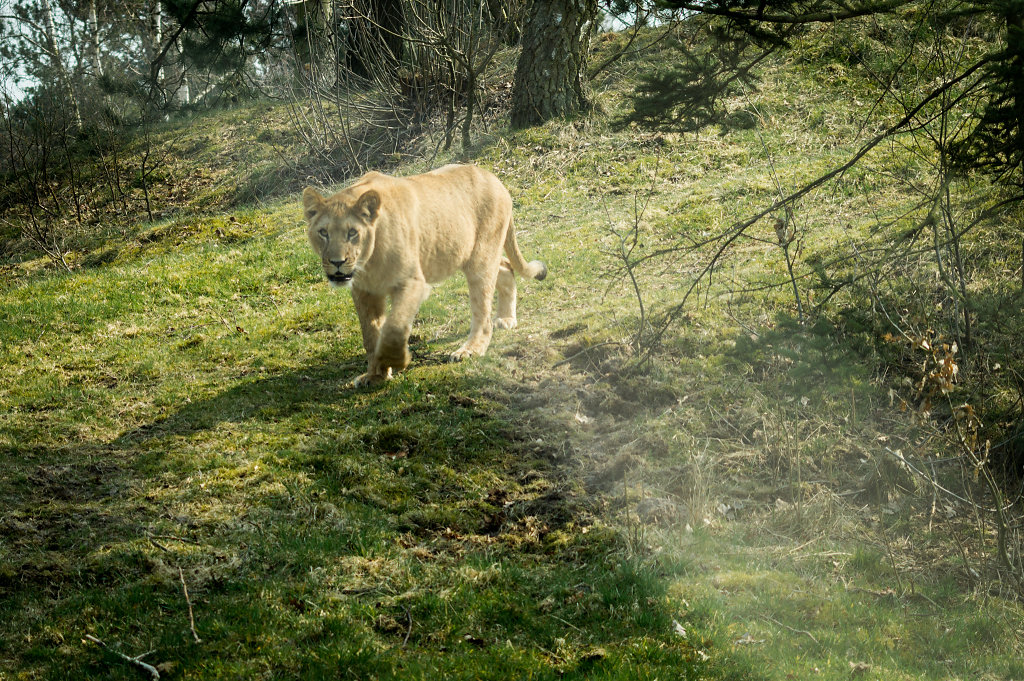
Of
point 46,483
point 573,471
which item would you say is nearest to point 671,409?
point 573,471

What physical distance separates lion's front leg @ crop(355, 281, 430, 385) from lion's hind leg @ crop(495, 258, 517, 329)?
5.89 ft

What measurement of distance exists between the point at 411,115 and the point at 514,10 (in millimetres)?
3149

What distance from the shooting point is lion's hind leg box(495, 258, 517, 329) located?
10.1 meters

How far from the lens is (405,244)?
Answer: 812 cm

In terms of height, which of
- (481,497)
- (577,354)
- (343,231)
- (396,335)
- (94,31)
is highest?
(94,31)

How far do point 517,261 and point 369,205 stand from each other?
9.10 feet

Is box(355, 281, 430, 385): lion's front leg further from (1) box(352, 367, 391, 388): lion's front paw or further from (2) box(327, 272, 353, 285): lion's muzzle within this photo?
(2) box(327, 272, 353, 285): lion's muzzle

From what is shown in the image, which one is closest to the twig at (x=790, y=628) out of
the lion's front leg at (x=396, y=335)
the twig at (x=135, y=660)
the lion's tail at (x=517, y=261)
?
the twig at (x=135, y=660)

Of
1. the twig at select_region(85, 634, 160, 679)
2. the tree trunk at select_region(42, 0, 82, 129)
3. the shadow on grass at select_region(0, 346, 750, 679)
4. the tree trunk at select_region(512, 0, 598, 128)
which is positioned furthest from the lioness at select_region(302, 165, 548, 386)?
the tree trunk at select_region(42, 0, 82, 129)

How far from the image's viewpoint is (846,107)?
52.5 feet

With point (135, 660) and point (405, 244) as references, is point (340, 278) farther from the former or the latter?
point (135, 660)

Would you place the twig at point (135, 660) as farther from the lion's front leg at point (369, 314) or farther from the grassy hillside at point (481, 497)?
the lion's front leg at point (369, 314)

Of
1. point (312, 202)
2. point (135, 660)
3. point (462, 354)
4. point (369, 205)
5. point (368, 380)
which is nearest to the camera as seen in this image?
point (135, 660)

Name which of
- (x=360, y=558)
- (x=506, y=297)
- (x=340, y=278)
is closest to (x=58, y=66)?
(x=506, y=297)
